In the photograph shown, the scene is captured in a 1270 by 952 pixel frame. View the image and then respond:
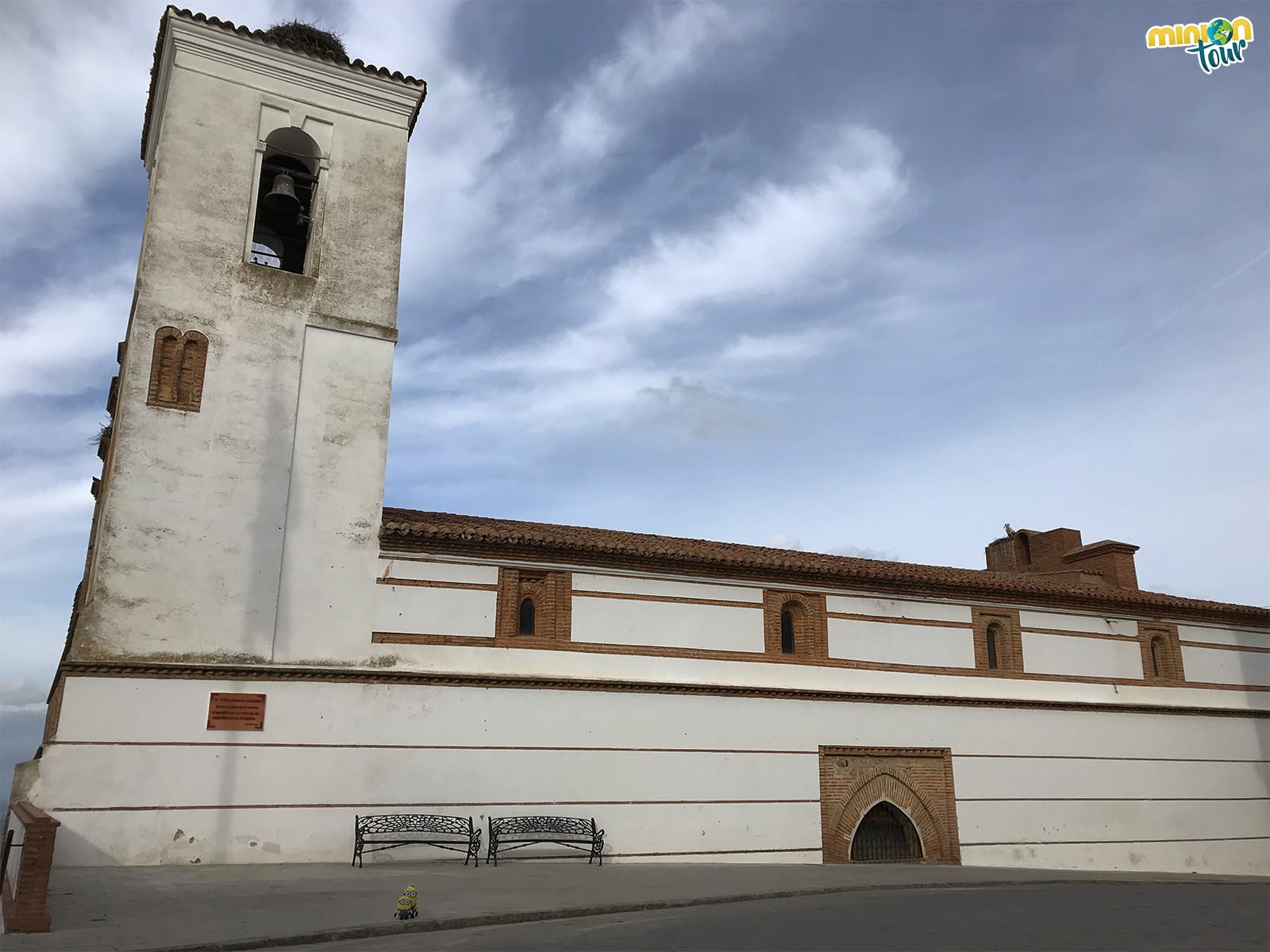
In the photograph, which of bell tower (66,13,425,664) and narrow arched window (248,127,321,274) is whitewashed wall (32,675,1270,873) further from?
narrow arched window (248,127,321,274)

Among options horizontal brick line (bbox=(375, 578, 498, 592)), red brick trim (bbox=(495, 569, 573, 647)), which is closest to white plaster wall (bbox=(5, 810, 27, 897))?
horizontal brick line (bbox=(375, 578, 498, 592))

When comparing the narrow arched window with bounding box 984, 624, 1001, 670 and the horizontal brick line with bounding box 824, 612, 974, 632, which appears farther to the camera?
the narrow arched window with bounding box 984, 624, 1001, 670

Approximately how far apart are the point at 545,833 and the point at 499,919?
488cm

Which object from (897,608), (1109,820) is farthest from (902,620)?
(1109,820)

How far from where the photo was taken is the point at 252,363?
14.4 metres

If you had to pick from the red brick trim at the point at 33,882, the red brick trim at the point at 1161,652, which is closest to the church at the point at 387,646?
the red brick trim at the point at 1161,652

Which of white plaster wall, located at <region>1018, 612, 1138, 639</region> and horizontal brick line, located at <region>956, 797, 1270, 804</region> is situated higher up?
white plaster wall, located at <region>1018, 612, 1138, 639</region>

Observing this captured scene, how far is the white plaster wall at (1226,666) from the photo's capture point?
66.2ft

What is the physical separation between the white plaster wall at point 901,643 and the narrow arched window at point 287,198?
11005 millimetres

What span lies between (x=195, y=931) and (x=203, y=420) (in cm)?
776

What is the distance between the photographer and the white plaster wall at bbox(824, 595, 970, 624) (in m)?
17.2

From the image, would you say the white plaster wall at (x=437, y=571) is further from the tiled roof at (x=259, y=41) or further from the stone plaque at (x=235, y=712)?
the tiled roof at (x=259, y=41)

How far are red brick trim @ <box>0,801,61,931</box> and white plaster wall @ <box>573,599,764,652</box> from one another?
26.3 ft

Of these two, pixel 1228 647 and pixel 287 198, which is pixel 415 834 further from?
pixel 1228 647
